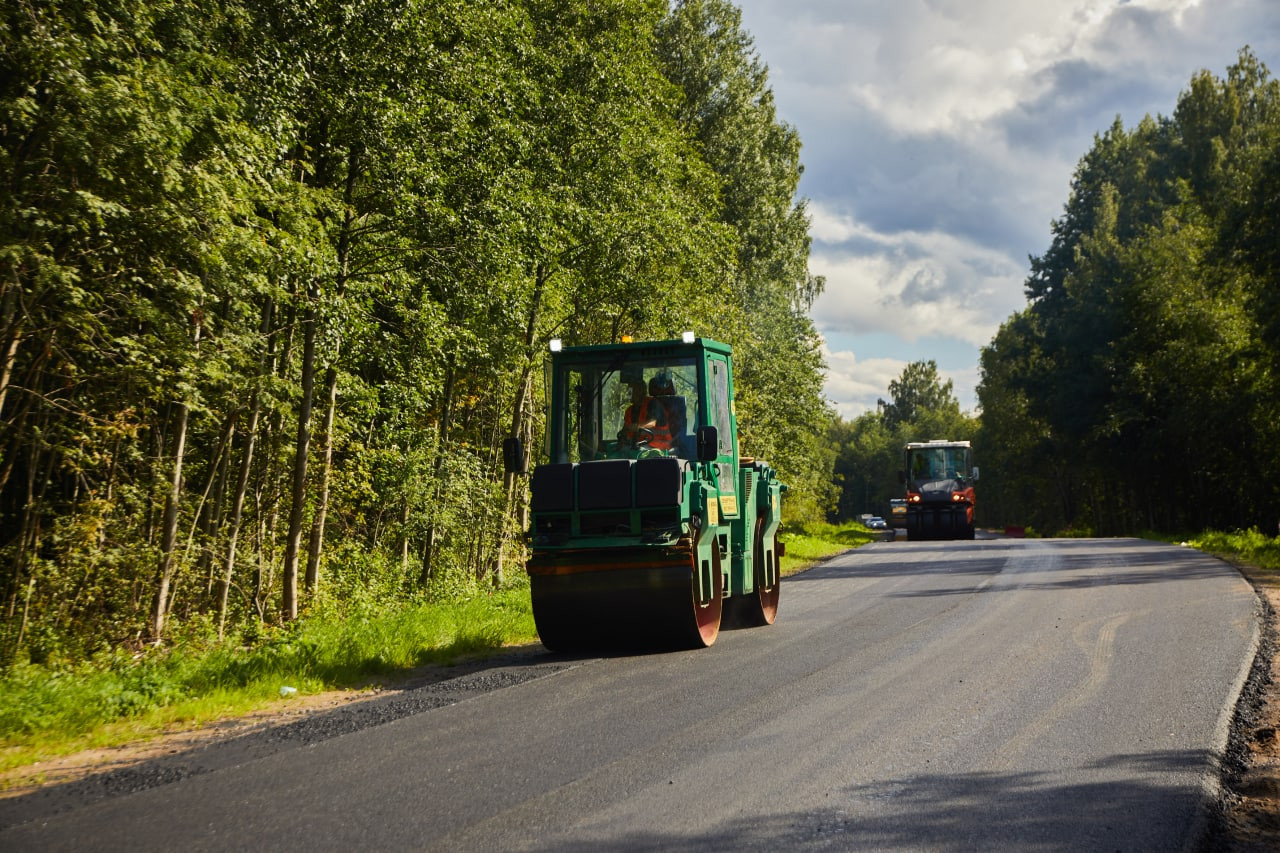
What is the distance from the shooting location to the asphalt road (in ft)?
15.9

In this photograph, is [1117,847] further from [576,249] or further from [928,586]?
[576,249]

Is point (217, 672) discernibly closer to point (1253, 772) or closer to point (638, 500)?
point (638, 500)

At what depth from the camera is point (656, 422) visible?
1109 cm

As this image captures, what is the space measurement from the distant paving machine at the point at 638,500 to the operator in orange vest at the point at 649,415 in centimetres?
1

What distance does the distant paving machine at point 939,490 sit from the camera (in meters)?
35.0

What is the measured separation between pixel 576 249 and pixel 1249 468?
30.7m

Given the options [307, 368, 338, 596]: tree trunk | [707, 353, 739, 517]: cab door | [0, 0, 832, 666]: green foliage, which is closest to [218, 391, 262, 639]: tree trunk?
[0, 0, 832, 666]: green foliage

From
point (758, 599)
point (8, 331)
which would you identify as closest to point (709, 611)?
point (758, 599)

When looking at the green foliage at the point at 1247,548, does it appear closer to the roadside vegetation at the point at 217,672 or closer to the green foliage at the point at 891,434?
the roadside vegetation at the point at 217,672

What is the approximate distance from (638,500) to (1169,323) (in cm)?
3605

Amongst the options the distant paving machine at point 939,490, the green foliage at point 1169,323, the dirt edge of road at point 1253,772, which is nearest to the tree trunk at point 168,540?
the dirt edge of road at point 1253,772

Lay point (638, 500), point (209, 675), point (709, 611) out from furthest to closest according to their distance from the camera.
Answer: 1. point (709, 611)
2. point (638, 500)
3. point (209, 675)

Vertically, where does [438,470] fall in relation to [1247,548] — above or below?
above

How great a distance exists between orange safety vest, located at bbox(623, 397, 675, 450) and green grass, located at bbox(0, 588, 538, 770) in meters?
2.83
